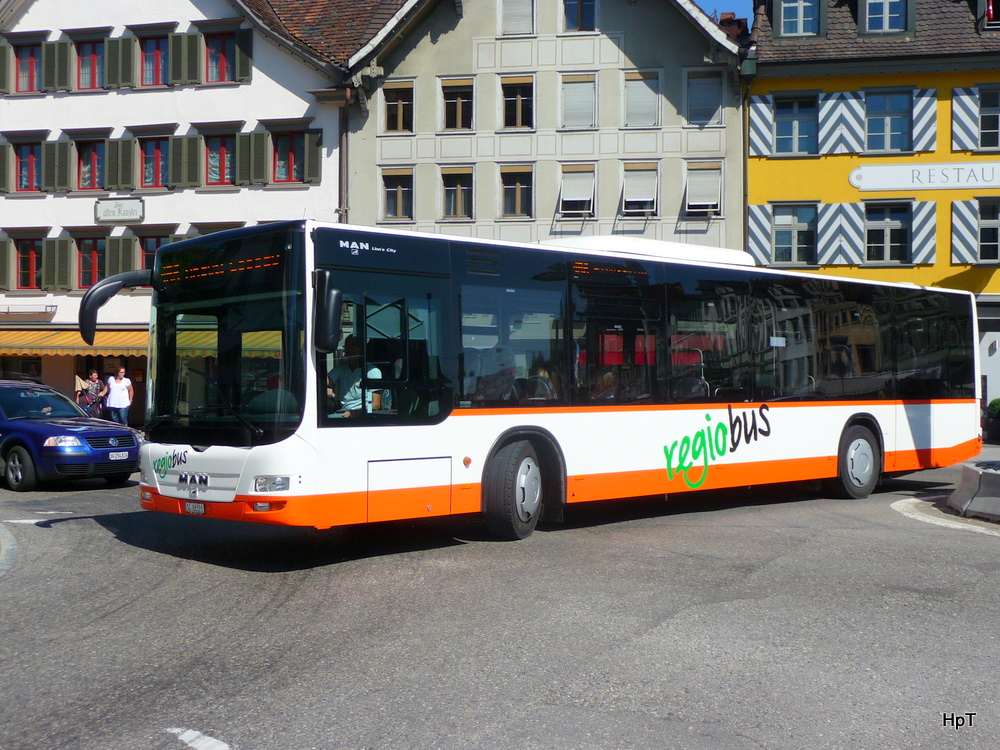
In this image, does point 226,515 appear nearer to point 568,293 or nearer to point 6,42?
point 568,293

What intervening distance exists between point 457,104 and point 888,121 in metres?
12.5

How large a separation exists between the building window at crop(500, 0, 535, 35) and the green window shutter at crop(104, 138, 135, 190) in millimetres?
12253

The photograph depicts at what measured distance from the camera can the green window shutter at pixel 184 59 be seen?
35.0 metres

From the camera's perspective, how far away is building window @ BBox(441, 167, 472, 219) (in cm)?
3394

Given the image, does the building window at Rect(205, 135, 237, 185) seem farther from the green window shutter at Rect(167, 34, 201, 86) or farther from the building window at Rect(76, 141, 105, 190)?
the building window at Rect(76, 141, 105, 190)

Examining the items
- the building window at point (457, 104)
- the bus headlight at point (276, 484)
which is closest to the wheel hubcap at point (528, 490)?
the bus headlight at point (276, 484)

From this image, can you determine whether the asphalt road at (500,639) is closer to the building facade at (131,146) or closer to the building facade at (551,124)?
the building facade at (551,124)

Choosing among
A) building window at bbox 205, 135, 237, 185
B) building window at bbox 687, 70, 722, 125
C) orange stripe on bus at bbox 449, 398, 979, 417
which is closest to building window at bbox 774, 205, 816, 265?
building window at bbox 687, 70, 722, 125

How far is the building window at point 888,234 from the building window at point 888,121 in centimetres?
171

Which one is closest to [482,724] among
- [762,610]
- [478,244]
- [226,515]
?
[762,610]

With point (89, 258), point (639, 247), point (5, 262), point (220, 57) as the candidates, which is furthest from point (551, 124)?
point (639, 247)

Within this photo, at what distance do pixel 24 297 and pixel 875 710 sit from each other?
35492 millimetres

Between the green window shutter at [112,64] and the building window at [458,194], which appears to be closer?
the building window at [458,194]

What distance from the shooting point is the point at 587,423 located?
10.9m
